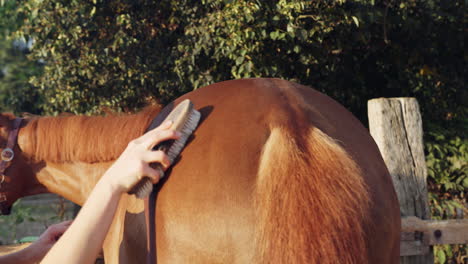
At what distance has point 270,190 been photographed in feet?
4.48

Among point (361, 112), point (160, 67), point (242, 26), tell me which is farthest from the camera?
point (361, 112)

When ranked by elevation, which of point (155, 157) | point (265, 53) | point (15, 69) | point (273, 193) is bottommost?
point (273, 193)

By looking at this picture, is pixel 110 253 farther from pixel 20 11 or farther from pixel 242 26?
pixel 20 11

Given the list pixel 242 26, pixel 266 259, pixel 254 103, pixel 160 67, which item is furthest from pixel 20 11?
pixel 266 259

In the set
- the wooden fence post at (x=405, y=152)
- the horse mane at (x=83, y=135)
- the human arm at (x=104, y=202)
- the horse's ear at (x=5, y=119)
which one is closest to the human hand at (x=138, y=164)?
the human arm at (x=104, y=202)

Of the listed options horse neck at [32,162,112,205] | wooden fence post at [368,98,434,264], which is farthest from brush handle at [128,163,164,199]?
wooden fence post at [368,98,434,264]

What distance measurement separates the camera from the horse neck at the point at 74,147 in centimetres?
213

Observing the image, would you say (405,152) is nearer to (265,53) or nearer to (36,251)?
(265,53)

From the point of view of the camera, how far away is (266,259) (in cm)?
133

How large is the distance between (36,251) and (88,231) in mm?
1131

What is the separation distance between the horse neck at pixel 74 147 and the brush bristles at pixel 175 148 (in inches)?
20.0

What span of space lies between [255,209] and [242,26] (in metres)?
3.29

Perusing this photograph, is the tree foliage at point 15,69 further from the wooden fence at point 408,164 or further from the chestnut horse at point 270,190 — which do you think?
the chestnut horse at point 270,190

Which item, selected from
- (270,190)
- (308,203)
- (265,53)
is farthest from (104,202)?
(265,53)
